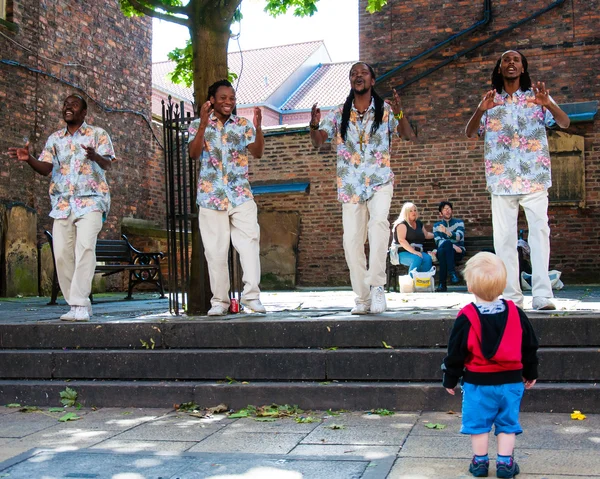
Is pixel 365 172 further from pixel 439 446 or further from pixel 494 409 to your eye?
pixel 494 409

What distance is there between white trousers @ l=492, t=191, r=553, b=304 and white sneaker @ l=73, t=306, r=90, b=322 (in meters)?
3.35

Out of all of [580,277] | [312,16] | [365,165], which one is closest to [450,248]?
[580,277]

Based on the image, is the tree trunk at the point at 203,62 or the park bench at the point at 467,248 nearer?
the tree trunk at the point at 203,62

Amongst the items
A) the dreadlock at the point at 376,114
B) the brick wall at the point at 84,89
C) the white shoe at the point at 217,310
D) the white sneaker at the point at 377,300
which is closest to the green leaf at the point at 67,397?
the white shoe at the point at 217,310

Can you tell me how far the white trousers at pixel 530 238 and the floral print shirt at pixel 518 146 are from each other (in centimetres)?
9

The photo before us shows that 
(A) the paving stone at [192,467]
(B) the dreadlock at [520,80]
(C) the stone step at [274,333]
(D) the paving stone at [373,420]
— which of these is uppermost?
(B) the dreadlock at [520,80]

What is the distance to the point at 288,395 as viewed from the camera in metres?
5.31

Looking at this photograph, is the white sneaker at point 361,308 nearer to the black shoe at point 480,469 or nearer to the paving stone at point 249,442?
the paving stone at point 249,442

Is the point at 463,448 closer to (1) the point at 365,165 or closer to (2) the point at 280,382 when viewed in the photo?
(2) the point at 280,382

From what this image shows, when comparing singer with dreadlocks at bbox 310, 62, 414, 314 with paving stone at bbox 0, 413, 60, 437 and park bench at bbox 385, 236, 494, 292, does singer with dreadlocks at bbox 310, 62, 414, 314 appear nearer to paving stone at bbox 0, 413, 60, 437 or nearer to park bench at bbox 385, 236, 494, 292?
paving stone at bbox 0, 413, 60, 437

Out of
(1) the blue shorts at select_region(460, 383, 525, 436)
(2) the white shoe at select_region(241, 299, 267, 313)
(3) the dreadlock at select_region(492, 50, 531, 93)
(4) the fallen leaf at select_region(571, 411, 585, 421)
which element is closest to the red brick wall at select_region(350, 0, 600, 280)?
(3) the dreadlock at select_region(492, 50, 531, 93)

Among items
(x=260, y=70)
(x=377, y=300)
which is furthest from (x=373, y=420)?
(x=260, y=70)

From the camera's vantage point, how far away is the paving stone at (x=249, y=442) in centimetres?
422

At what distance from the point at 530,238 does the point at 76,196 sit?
3788 mm
